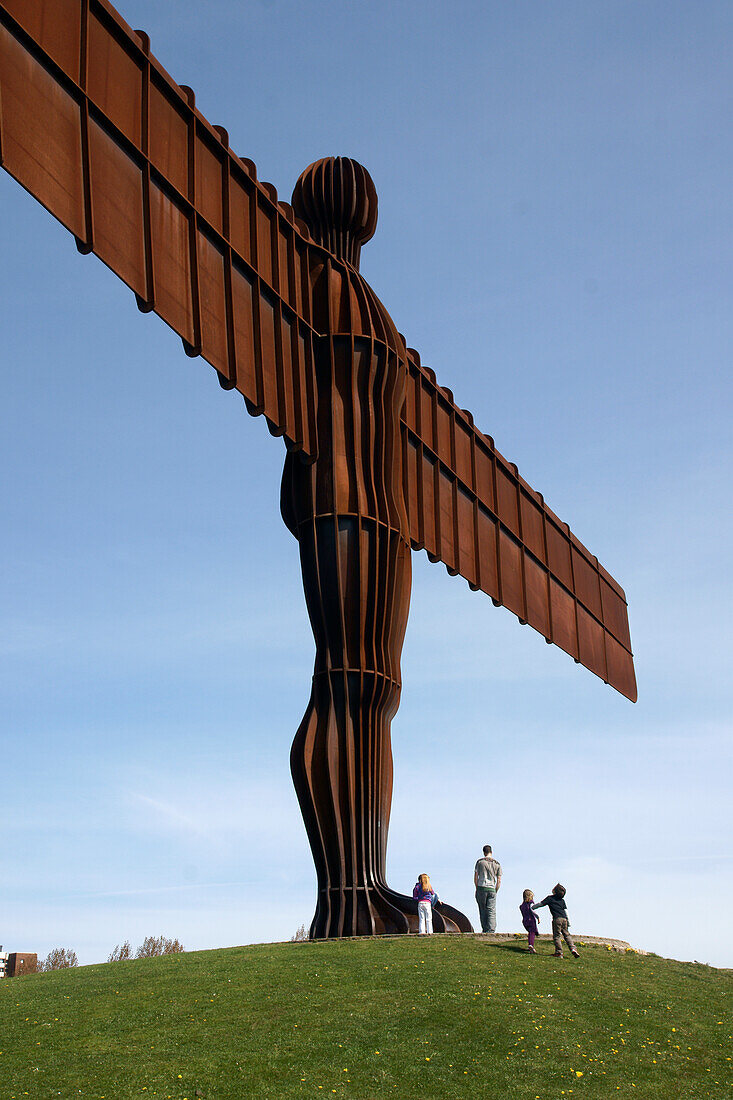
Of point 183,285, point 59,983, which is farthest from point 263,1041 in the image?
point 183,285

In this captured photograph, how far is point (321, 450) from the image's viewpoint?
17469 millimetres

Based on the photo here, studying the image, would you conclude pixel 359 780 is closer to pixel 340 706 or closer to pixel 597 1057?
pixel 340 706

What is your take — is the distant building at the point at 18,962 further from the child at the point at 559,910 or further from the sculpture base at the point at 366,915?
the child at the point at 559,910

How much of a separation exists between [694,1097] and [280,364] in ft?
35.8

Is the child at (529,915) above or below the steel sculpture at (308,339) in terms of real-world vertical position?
below

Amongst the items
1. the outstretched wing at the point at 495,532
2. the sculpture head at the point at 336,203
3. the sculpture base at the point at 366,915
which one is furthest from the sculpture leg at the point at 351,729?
the sculpture head at the point at 336,203

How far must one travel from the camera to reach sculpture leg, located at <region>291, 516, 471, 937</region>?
16031 mm

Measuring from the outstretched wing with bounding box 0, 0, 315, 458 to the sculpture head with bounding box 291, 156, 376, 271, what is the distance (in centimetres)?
117

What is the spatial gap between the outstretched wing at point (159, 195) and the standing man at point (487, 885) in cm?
656

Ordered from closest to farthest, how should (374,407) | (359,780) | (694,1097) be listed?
1. (694,1097)
2. (359,780)
3. (374,407)

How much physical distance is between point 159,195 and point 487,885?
1060 cm

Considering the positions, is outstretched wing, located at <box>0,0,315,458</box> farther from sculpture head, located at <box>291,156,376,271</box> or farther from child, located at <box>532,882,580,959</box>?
child, located at <box>532,882,580,959</box>

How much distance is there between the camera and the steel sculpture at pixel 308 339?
13.3m

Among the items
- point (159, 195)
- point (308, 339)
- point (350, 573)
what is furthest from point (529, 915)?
point (159, 195)
